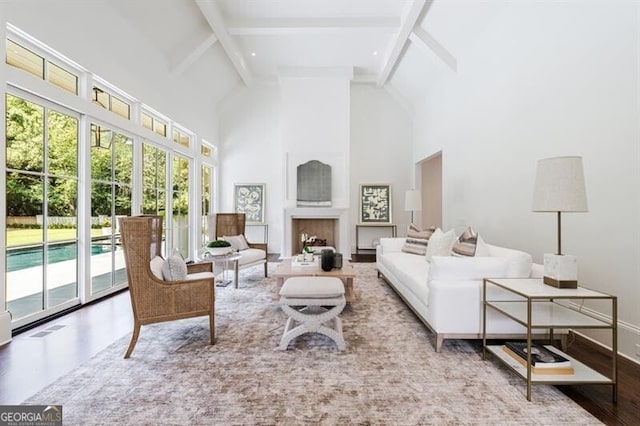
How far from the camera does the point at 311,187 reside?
686cm

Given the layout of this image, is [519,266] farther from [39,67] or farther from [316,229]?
[316,229]

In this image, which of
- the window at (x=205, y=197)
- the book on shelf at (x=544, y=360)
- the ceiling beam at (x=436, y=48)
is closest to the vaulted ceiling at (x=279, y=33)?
the ceiling beam at (x=436, y=48)

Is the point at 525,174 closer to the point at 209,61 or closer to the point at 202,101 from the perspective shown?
the point at 209,61

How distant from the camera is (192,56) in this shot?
514cm

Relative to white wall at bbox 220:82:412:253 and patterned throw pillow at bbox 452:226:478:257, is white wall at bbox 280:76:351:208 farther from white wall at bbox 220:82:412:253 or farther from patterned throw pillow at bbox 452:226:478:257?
patterned throw pillow at bbox 452:226:478:257

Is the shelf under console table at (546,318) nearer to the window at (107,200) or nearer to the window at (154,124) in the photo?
the window at (107,200)

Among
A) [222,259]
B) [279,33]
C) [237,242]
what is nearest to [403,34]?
[279,33]

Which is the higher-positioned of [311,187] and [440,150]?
[440,150]

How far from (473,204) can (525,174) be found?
1.28 meters

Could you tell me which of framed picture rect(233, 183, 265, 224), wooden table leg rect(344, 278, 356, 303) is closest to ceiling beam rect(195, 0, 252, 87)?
framed picture rect(233, 183, 265, 224)

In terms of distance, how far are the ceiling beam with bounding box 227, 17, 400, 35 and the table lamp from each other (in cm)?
425

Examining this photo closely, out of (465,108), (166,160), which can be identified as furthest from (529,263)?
(166,160)

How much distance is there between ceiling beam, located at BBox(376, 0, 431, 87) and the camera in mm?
4441

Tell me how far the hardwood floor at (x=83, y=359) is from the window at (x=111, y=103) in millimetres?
2483
